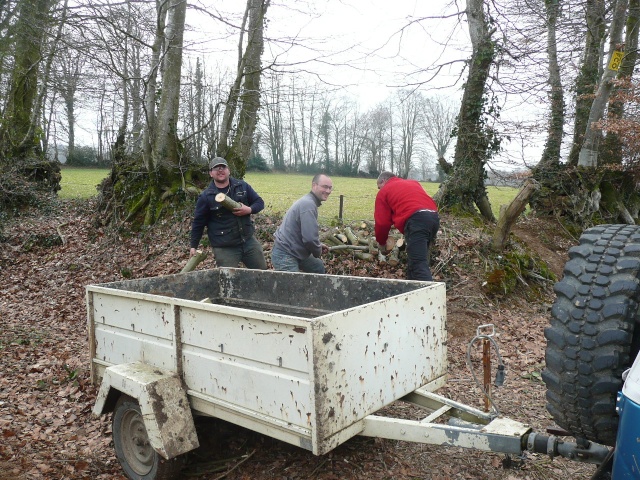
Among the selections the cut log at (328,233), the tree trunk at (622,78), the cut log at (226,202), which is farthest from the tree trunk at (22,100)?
the tree trunk at (622,78)

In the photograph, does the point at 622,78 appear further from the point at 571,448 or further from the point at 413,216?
the point at 571,448

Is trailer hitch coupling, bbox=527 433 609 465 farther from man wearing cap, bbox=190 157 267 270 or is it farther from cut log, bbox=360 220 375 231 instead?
cut log, bbox=360 220 375 231

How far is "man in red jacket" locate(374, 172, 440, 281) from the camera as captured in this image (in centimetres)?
660

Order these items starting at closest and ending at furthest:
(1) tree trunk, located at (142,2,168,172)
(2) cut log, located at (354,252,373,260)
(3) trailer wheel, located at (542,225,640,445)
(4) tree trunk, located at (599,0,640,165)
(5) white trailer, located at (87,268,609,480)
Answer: (3) trailer wheel, located at (542,225,640,445), (5) white trailer, located at (87,268,609,480), (2) cut log, located at (354,252,373,260), (1) tree trunk, located at (142,2,168,172), (4) tree trunk, located at (599,0,640,165)

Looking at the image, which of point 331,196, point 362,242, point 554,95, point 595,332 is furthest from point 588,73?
point 595,332

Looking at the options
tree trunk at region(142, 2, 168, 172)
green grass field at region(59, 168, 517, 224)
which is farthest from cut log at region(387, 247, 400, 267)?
tree trunk at region(142, 2, 168, 172)

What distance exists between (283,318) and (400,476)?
1.59 m

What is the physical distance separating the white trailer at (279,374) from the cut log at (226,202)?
2209 millimetres

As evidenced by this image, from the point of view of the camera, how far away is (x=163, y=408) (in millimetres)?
3576

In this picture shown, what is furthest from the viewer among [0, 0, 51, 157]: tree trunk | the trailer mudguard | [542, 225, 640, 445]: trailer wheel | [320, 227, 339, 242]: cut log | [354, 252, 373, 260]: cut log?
[0, 0, 51, 157]: tree trunk

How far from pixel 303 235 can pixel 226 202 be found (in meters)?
1.09

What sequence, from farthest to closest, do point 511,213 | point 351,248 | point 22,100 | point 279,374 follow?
point 22,100 < point 351,248 < point 511,213 < point 279,374

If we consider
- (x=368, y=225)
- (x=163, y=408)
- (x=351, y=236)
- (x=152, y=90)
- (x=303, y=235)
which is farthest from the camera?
(x=152, y=90)

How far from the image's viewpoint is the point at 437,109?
101 feet
